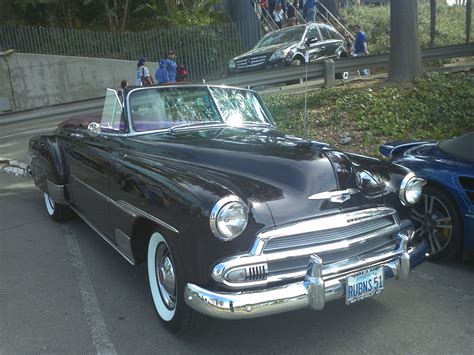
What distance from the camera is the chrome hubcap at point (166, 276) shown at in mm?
3428

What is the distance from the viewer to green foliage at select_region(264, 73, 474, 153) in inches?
333

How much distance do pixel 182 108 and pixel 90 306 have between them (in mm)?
1929

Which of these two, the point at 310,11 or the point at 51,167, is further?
the point at 310,11

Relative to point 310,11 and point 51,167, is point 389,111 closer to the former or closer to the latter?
point 51,167

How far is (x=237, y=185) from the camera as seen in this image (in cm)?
322

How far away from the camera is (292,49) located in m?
13.7

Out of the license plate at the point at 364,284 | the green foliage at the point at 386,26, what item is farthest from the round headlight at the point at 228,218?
the green foliage at the point at 386,26

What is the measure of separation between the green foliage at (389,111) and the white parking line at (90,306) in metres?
5.00

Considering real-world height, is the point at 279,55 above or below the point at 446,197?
above

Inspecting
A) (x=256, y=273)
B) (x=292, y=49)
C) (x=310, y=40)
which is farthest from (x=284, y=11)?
(x=256, y=273)

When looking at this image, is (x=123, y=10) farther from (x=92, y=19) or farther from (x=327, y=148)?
(x=327, y=148)

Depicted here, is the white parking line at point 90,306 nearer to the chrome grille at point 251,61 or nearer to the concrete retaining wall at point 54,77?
the chrome grille at point 251,61

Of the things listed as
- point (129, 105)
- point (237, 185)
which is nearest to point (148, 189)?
A: point (237, 185)

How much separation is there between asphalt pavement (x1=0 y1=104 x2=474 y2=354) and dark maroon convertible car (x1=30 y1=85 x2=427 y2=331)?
32 cm
